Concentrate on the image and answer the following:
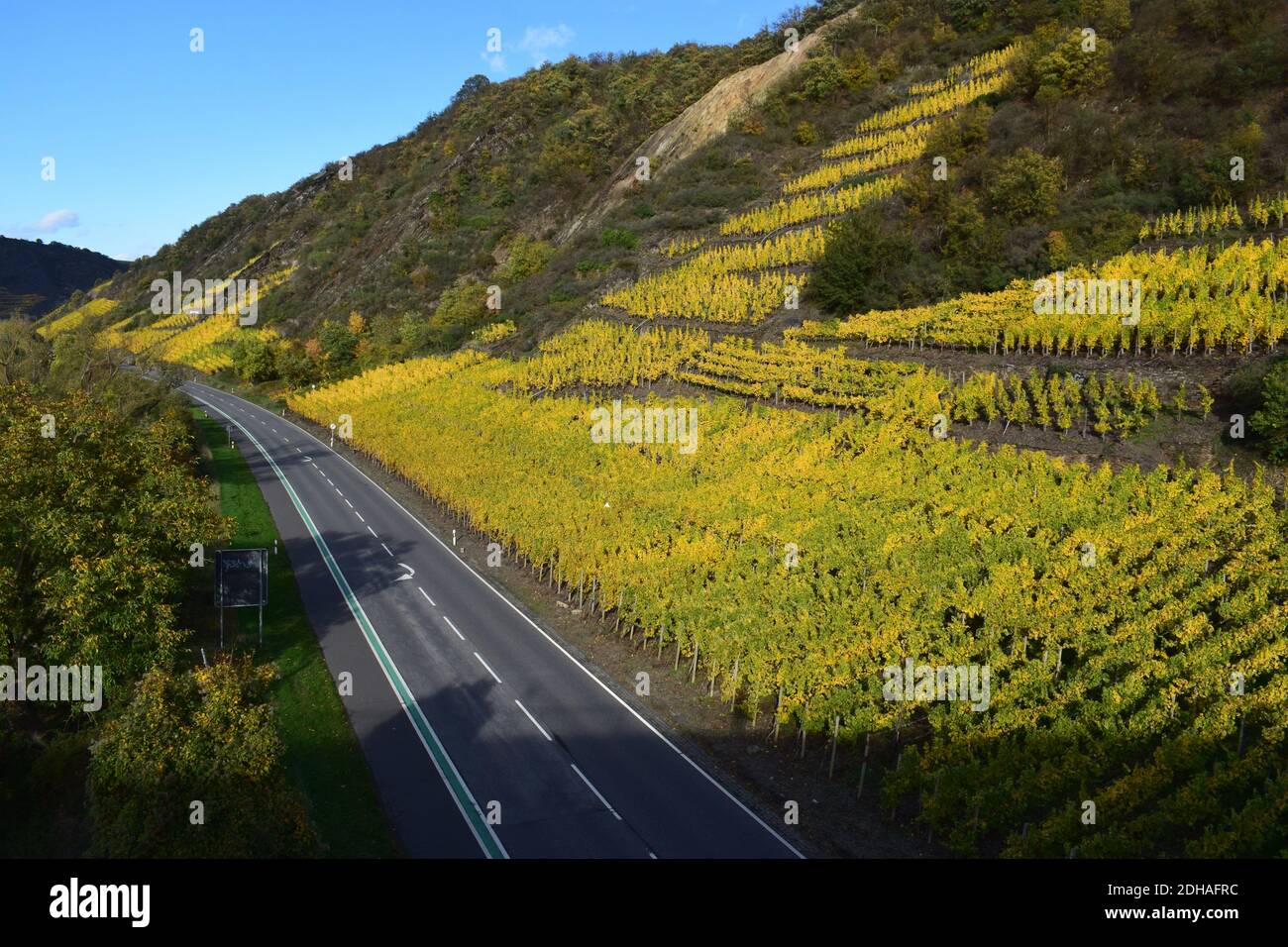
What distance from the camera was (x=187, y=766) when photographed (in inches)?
523

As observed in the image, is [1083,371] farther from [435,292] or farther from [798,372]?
[435,292]

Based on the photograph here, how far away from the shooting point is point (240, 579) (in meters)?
26.5

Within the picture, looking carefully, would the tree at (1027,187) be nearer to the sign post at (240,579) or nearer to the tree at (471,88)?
the sign post at (240,579)

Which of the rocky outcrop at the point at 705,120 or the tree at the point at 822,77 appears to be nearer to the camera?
the tree at the point at 822,77

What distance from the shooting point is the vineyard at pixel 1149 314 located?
32.8 m

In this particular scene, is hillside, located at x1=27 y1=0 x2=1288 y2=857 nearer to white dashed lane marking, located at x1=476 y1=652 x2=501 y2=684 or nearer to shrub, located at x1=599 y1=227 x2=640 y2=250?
shrub, located at x1=599 y1=227 x2=640 y2=250

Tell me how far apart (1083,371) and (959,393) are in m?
5.54

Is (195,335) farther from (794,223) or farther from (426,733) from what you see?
(426,733)

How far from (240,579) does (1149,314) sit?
39533 millimetres

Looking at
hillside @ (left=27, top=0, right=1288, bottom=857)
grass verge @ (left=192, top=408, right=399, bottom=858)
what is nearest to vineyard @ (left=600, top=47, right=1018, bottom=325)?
hillside @ (left=27, top=0, right=1288, bottom=857)

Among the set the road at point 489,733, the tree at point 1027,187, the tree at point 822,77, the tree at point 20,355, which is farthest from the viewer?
the tree at point 822,77

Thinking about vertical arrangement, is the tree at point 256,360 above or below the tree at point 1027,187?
below

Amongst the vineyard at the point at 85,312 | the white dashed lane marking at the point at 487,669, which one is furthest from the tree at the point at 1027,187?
the vineyard at the point at 85,312

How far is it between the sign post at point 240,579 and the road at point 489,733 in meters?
3.25
